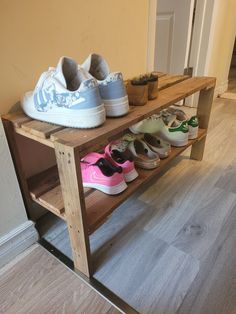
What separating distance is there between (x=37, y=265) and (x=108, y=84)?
0.60 meters

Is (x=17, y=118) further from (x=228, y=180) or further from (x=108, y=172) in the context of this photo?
(x=228, y=180)

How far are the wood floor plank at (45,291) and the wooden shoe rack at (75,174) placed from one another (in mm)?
56

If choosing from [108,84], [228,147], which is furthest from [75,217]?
[228,147]

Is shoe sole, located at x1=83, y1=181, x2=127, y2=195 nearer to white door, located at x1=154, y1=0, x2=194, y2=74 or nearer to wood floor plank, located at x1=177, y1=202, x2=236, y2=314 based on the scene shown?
wood floor plank, located at x1=177, y1=202, x2=236, y2=314

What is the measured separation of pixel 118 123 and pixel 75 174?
0.59ft

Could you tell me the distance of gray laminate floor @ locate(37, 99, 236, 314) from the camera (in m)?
0.67

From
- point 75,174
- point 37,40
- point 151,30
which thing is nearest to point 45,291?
point 75,174

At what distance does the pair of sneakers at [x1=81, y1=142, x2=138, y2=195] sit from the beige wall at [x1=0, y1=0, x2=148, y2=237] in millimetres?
214

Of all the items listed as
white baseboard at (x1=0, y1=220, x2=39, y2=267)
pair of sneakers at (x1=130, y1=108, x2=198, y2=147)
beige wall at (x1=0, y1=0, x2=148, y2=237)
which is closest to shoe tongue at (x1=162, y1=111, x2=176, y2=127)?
pair of sneakers at (x1=130, y1=108, x2=198, y2=147)

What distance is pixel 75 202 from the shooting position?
59cm

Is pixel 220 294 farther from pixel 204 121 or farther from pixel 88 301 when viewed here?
pixel 204 121

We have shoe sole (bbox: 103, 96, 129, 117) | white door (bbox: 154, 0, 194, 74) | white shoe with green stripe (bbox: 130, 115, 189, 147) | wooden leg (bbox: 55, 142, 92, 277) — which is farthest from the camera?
white door (bbox: 154, 0, 194, 74)

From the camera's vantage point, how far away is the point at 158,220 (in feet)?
3.06

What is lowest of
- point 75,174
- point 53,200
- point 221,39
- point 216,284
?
point 216,284
